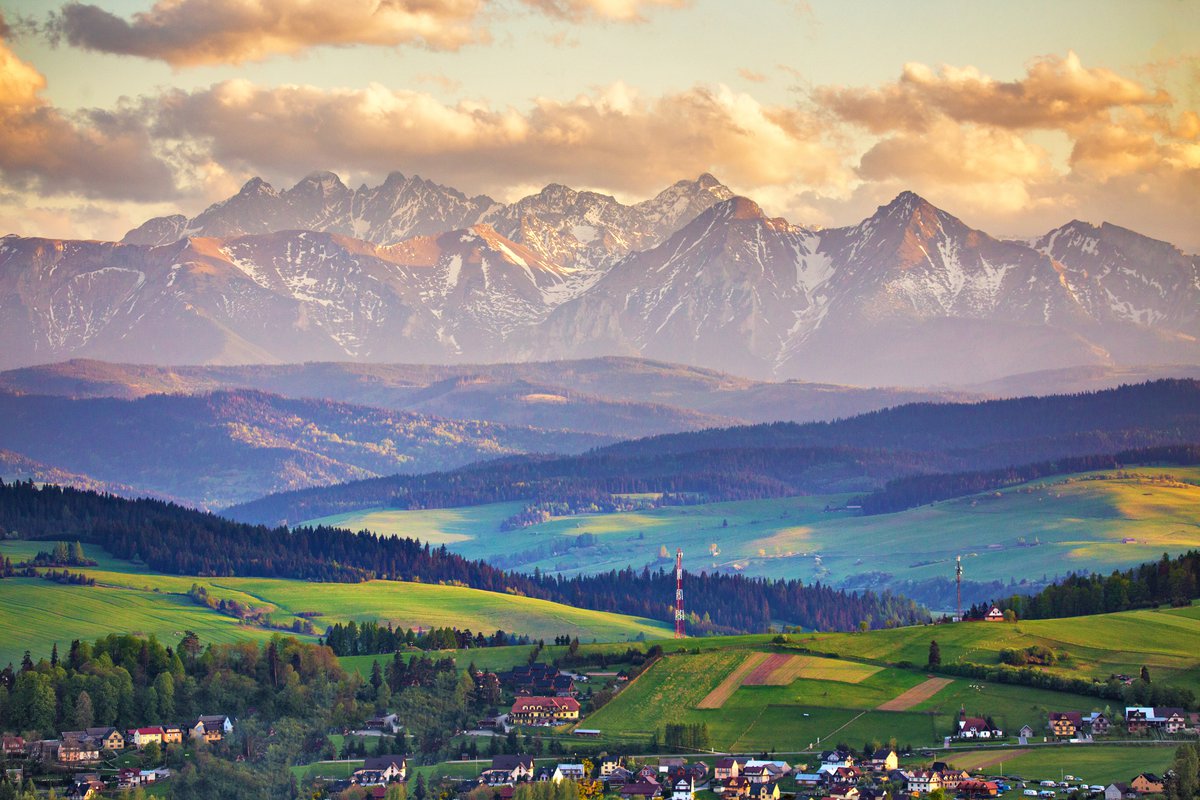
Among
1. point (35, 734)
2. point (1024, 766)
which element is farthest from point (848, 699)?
point (35, 734)

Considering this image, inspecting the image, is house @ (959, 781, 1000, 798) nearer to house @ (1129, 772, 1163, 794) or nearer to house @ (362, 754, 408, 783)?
house @ (1129, 772, 1163, 794)

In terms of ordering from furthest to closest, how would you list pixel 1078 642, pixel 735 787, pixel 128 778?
1. pixel 1078 642
2. pixel 128 778
3. pixel 735 787

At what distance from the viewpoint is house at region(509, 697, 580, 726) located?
164500 millimetres

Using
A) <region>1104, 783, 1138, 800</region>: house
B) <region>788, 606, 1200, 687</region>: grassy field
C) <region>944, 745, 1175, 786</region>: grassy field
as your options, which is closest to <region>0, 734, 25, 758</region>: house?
<region>944, 745, 1175, 786</region>: grassy field

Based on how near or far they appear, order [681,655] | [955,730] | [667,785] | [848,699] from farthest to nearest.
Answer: [681,655] → [848,699] → [955,730] → [667,785]

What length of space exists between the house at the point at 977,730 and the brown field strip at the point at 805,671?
17056 millimetres

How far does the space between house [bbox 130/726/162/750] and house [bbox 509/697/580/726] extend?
2483cm

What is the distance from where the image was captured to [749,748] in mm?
154375

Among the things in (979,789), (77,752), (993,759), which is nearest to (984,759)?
(993,759)

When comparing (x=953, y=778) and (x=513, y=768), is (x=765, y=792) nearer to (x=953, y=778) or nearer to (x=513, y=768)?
(x=953, y=778)

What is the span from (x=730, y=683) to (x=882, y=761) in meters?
29.1

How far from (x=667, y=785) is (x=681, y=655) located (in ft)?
146

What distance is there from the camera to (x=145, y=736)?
163m

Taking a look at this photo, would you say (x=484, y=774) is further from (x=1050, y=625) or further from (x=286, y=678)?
(x=1050, y=625)
